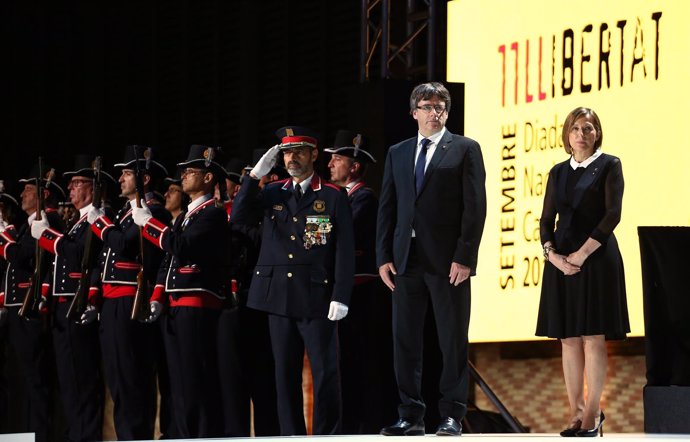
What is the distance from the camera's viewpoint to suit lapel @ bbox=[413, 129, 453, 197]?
5785mm

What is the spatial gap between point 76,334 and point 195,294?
104 centimetres

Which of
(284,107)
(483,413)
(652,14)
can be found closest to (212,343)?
(483,413)

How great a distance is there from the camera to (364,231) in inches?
277

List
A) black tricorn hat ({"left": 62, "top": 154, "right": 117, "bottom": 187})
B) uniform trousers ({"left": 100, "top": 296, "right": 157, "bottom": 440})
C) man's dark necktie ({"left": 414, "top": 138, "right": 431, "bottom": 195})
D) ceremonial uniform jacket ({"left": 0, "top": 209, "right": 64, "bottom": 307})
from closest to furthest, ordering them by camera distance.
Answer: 1. man's dark necktie ({"left": 414, "top": 138, "right": 431, "bottom": 195})
2. uniform trousers ({"left": 100, "top": 296, "right": 157, "bottom": 440})
3. black tricorn hat ({"left": 62, "top": 154, "right": 117, "bottom": 187})
4. ceremonial uniform jacket ({"left": 0, "top": 209, "right": 64, "bottom": 307})

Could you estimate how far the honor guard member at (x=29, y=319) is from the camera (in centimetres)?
829

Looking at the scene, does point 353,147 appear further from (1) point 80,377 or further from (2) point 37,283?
(2) point 37,283

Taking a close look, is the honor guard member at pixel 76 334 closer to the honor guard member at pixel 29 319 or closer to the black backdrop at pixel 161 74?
the honor guard member at pixel 29 319

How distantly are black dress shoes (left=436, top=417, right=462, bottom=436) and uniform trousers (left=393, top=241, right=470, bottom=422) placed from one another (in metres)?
0.04

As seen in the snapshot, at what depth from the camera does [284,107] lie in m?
12.1

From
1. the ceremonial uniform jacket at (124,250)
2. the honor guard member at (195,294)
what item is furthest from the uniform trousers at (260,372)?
the ceremonial uniform jacket at (124,250)

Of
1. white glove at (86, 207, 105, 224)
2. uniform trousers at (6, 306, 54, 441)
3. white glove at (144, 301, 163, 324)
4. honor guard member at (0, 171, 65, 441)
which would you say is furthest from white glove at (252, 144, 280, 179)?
uniform trousers at (6, 306, 54, 441)

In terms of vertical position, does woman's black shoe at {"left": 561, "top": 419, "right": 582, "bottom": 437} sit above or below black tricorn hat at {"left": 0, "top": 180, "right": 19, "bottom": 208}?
below

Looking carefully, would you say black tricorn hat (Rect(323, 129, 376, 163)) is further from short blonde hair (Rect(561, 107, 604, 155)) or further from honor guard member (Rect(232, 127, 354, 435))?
short blonde hair (Rect(561, 107, 604, 155))

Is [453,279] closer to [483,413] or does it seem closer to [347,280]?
[347,280]
